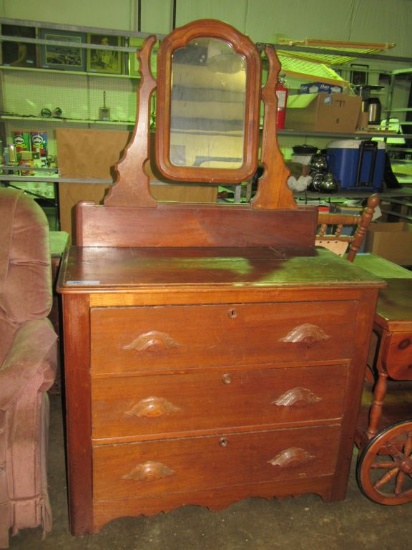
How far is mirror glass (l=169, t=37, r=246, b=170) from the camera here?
1741 millimetres

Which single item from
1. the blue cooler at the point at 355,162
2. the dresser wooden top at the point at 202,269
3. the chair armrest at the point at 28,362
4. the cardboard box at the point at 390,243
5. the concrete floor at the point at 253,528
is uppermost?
the blue cooler at the point at 355,162

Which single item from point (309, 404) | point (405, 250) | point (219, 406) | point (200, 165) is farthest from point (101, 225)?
point (405, 250)

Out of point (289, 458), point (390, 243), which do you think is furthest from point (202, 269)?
point (390, 243)

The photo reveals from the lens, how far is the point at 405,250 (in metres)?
4.45

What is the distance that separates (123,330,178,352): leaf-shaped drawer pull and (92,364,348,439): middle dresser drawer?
110 millimetres

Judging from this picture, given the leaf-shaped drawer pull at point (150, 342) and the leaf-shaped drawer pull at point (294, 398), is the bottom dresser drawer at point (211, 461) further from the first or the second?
the leaf-shaped drawer pull at point (150, 342)

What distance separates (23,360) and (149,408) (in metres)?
0.43

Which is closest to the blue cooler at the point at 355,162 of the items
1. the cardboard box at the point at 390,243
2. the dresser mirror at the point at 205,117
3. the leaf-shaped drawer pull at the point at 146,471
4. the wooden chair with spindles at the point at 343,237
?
the cardboard box at the point at 390,243

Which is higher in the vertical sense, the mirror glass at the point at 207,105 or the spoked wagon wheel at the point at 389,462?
the mirror glass at the point at 207,105

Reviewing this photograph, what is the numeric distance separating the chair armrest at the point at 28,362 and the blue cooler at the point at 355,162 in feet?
10.8

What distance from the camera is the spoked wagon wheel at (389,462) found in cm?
174

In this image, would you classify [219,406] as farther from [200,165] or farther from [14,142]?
[14,142]

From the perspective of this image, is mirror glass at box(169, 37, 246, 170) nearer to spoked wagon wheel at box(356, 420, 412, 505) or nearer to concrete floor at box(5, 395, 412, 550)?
spoked wagon wheel at box(356, 420, 412, 505)

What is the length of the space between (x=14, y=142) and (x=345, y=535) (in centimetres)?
545
